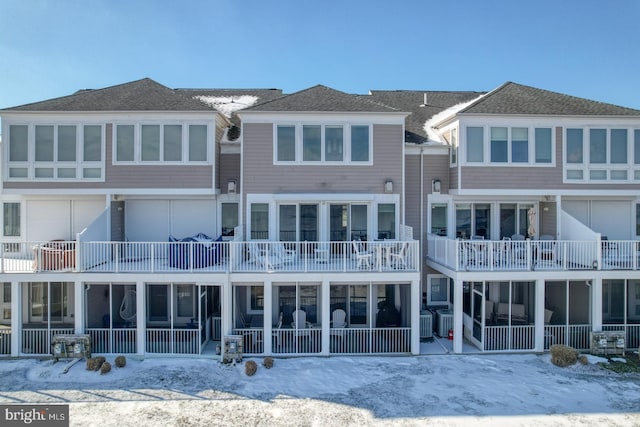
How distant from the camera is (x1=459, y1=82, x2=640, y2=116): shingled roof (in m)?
13.6

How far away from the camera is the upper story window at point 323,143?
44.4 ft

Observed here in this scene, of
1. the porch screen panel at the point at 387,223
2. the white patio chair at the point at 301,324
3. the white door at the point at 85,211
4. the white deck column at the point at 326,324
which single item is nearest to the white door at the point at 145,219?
the white door at the point at 85,211

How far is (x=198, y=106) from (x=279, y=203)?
4.22m

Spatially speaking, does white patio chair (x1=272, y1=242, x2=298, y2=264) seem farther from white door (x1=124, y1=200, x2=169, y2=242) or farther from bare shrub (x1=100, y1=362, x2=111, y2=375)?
bare shrub (x1=100, y1=362, x2=111, y2=375)

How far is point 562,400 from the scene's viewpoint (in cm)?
919

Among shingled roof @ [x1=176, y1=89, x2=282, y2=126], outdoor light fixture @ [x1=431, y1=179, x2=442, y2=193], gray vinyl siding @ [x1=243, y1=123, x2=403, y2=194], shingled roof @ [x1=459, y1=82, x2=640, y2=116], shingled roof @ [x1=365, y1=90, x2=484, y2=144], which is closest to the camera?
gray vinyl siding @ [x1=243, y1=123, x2=403, y2=194]

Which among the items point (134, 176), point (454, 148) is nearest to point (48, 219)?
point (134, 176)

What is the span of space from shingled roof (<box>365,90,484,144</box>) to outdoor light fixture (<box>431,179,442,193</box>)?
2.24m

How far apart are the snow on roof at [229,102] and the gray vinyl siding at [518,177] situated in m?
9.48

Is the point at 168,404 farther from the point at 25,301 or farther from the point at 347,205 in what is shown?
the point at 25,301

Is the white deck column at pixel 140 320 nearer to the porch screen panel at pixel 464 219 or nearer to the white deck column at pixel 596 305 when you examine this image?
the porch screen panel at pixel 464 219

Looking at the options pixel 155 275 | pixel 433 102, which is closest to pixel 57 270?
pixel 155 275

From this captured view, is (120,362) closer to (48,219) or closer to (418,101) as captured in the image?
(48,219)

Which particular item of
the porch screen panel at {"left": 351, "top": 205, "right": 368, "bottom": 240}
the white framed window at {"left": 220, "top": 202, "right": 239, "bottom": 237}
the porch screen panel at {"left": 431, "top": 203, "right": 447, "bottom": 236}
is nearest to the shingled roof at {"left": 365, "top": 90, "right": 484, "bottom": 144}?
the porch screen panel at {"left": 431, "top": 203, "right": 447, "bottom": 236}
